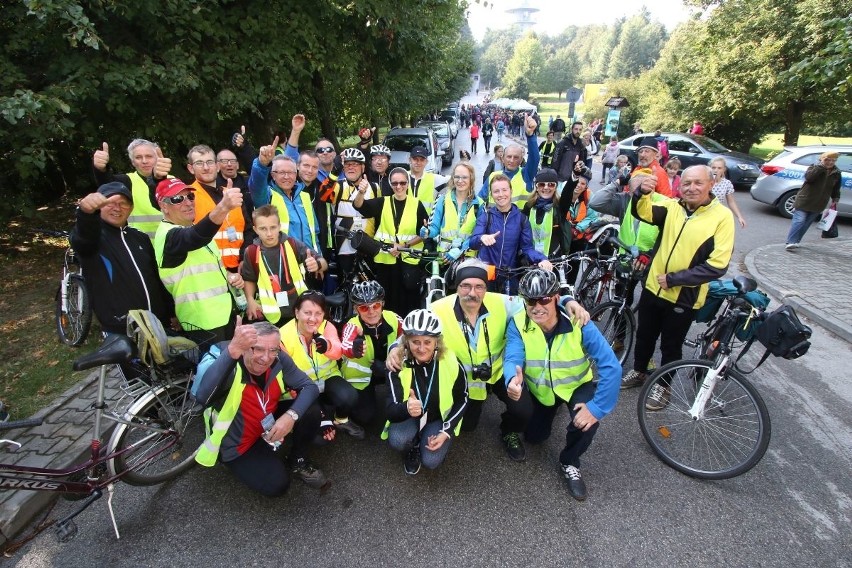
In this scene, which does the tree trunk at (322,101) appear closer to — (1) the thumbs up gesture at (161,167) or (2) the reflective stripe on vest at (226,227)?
(2) the reflective stripe on vest at (226,227)

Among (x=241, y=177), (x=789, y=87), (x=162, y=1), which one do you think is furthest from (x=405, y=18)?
(x=789, y=87)

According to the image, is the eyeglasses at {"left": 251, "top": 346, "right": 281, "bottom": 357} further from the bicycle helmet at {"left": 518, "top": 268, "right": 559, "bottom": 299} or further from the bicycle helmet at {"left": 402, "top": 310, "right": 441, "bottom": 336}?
the bicycle helmet at {"left": 518, "top": 268, "right": 559, "bottom": 299}

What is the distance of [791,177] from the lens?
9898 mm

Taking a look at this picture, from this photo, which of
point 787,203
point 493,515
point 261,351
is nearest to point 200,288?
point 261,351

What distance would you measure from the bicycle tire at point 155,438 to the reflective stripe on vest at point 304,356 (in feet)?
2.64

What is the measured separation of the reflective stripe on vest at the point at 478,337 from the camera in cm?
333

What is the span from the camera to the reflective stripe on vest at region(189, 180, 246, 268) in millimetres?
4215

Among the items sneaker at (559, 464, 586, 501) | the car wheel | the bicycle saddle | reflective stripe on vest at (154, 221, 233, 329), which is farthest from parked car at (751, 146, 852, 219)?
the bicycle saddle

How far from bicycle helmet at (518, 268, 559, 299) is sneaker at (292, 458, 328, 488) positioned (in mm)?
1968

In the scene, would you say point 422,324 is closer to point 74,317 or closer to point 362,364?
point 362,364

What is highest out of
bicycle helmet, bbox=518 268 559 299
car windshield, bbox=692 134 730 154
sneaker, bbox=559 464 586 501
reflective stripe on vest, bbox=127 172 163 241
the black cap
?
the black cap

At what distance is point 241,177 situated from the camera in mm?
5164

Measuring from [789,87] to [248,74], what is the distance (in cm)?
1685

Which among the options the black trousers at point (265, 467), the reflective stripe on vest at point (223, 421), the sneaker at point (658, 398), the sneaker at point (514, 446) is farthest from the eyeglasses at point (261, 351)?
the sneaker at point (658, 398)
